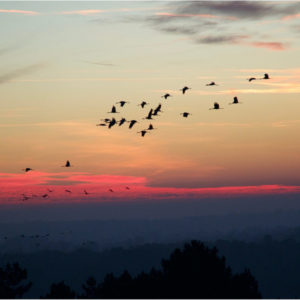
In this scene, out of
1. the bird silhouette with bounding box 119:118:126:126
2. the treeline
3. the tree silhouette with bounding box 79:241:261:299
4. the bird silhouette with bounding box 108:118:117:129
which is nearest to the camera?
the bird silhouette with bounding box 119:118:126:126

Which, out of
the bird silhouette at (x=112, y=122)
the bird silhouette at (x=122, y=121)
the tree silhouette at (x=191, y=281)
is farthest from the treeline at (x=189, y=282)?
the bird silhouette at (x=122, y=121)

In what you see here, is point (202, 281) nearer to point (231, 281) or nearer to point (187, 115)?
point (231, 281)

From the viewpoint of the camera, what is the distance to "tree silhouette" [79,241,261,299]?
10444cm

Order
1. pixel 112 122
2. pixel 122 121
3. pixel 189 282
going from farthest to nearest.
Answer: pixel 189 282
pixel 112 122
pixel 122 121

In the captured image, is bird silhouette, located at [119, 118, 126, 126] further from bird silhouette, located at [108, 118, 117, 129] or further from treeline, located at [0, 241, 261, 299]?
treeline, located at [0, 241, 261, 299]

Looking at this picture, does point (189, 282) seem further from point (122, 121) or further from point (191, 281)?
point (122, 121)

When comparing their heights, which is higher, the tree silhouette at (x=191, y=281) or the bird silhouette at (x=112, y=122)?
the bird silhouette at (x=112, y=122)

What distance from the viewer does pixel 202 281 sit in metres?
109

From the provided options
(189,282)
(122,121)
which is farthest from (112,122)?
(189,282)

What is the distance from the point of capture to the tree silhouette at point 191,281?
104 metres

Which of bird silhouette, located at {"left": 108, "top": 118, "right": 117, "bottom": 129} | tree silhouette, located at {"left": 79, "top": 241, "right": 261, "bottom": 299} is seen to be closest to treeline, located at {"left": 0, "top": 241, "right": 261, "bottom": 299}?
tree silhouette, located at {"left": 79, "top": 241, "right": 261, "bottom": 299}

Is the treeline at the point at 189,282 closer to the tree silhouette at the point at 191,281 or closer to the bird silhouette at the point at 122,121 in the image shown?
the tree silhouette at the point at 191,281

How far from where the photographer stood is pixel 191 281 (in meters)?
108

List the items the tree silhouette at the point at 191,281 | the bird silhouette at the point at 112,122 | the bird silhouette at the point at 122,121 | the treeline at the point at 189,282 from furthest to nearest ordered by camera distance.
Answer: the treeline at the point at 189,282
the tree silhouette at the point at 191,281
the bird silhouette at the point at 112,122
the bird silhouette at the point at 122,121
